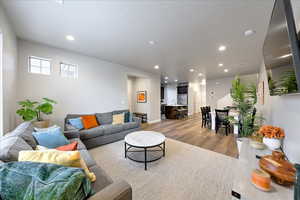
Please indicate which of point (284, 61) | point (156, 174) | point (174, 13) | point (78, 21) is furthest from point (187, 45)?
point (156, 174)

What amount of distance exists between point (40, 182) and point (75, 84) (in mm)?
3476

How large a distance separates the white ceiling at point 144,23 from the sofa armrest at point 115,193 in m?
2.26

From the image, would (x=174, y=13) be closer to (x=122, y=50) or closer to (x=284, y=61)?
(x=284, y=61)

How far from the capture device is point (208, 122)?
530cm

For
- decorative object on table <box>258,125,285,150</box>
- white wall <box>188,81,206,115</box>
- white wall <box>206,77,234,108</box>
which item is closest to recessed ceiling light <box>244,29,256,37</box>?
decorative object on table <box>258,125,285,150</box>

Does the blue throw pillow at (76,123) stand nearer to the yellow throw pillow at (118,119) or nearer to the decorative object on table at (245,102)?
the yellow throw pillow at (118,119)

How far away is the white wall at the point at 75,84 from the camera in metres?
2.85

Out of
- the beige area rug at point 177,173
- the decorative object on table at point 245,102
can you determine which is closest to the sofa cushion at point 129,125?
the beige area rug at point 177,173

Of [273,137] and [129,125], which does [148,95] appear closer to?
[129,125]

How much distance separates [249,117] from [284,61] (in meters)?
1.88

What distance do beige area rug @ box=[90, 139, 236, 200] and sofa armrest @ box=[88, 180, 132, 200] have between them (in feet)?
2.75

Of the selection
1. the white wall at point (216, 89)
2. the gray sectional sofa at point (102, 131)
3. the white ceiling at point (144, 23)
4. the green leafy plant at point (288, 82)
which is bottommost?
the gray sectional sofa at point (102, 131)

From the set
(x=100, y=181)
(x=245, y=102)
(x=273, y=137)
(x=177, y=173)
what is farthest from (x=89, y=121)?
(x=245, y=102)

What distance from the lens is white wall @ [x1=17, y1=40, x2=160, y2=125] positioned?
2.85m
